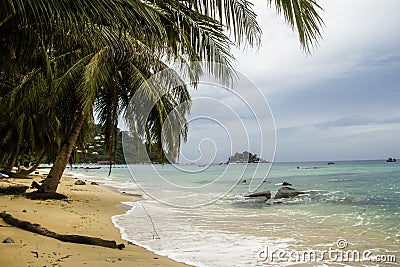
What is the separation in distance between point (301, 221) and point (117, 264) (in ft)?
21.6

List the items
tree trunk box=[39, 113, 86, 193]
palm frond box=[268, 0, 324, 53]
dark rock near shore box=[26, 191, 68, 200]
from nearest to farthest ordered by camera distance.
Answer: palm frond box=[268, 0, 324, 53] < dark rock near shore box=[26, 191, 68, 200] < tree trunk box=[39, 113, 86, 193]

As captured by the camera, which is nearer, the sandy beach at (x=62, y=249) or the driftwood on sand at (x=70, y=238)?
the sandy beach at (x=62, y=249)

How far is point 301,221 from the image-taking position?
374 inches

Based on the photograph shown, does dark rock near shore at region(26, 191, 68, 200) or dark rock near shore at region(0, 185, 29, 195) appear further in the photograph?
dark rock near shore at region(0, 185, 29, 195)

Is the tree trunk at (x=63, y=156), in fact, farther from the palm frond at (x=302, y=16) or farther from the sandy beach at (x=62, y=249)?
the palm frond at (x=302, y=16)

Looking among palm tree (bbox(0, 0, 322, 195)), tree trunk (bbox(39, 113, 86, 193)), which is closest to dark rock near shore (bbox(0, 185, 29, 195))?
tree trunk (bbox(39, 113, 86, 193))

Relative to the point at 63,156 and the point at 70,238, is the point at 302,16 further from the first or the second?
the point at 63,156

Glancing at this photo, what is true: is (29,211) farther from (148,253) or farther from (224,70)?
(224,70)

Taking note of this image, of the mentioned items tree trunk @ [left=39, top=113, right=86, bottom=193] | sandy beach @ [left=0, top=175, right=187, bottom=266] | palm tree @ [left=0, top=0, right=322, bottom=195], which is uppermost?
palm tree @ [left=0, top=0, right=322, bottom=195]

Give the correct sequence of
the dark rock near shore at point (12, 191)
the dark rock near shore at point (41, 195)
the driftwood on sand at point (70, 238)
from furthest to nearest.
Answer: the dark rock near shore at point (12, 191), the dark rock near shore at point (41, 195), the driftwood on sand at point (70, 238)

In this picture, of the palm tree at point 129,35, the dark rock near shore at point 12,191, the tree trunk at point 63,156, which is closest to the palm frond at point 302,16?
the palm tree at point 129,35

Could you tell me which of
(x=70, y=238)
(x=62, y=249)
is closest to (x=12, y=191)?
(x=70, y=238)

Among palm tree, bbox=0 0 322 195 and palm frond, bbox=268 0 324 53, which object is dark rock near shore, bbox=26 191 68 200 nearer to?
palm tree, bbox=0 0 322 195

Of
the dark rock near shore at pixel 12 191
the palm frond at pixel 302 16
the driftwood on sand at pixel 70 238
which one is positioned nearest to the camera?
the palm frond at pixel 302 16
